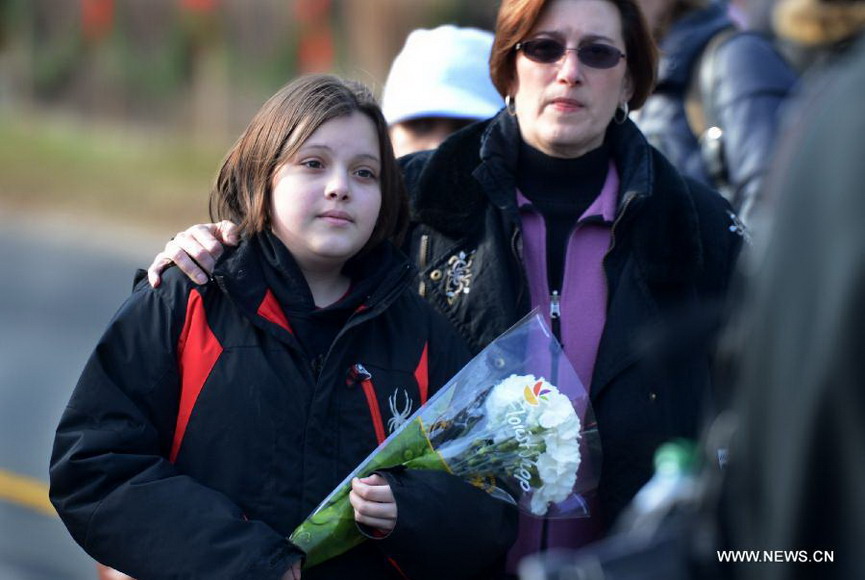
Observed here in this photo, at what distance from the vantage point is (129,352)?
271cm

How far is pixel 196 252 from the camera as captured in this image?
9.39 feet

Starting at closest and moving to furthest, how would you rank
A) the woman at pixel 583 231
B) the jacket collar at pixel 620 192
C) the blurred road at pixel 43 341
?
the woman at pixel 583 231
the jacket collar at pixel 620 192
the blurred road at pixel 43 341

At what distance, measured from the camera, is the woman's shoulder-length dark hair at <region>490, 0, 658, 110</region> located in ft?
11.0

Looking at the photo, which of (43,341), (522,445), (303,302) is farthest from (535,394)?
(43,341)

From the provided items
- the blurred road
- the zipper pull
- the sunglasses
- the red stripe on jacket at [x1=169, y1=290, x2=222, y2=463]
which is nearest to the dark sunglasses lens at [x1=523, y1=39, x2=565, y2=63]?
the sunglasses

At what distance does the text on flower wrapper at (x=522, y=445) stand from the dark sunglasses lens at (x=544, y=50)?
99 cm

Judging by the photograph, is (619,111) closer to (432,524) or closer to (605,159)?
(605,159)

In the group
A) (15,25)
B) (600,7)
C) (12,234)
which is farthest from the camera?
(15,25)

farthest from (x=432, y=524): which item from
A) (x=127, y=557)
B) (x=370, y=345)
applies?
(x=127, y=557)

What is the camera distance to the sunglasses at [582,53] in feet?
10.9

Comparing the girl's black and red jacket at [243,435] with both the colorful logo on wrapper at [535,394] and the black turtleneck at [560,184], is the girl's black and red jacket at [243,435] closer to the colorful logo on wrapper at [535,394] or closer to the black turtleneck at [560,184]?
the colorful logo on wrapper at [535,394]

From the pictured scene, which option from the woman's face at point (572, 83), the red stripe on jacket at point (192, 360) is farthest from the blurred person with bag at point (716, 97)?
the red stripe on jacket at point (192, 360)

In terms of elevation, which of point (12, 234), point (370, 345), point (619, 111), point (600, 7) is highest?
point (600, 7)

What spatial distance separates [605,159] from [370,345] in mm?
913
